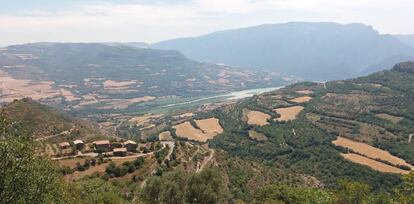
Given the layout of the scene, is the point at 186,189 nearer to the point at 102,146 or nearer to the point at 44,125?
the point at 102,146

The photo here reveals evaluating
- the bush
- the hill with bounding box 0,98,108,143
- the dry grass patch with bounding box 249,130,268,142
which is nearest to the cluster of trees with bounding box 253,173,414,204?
the bush

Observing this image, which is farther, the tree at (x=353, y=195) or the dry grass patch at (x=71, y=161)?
the dry grass patch at (x=71, y=161)

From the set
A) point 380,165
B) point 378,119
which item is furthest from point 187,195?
point 378,119

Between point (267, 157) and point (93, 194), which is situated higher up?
point (93, 194)

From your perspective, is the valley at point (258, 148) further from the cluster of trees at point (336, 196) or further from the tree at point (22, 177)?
the cluster of trees at point (336, 196)

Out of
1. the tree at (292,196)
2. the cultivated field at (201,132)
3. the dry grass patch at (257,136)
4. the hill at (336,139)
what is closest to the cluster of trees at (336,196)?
the tree at (292,196)

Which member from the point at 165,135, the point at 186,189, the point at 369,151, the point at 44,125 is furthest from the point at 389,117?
the point at 186,189

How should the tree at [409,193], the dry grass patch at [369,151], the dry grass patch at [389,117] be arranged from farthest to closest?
the dry grass patch at [389,117] < the dry grass patch at [369,151] < the tree at [409,193]
